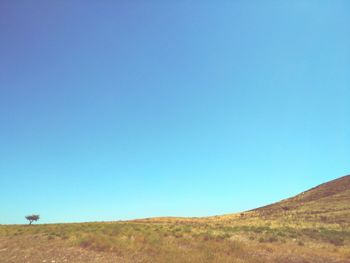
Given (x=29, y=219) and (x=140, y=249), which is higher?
(x=29, y=219)

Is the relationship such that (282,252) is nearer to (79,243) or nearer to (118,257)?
(118,257)

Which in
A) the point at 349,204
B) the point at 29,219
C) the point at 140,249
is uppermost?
the point at 29,219

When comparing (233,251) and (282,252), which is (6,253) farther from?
(282,252)

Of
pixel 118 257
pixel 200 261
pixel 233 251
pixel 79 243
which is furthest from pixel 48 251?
pixel 233 251

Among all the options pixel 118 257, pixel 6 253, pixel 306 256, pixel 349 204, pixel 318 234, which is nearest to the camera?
pixel 118 257

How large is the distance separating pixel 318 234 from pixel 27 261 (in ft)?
79.3

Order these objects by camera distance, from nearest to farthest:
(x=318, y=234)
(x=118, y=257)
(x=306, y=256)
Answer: (x=118, y=257)
(x=306, y=256)
(x=318, y=234)

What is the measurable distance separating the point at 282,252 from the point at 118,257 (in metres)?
9.60

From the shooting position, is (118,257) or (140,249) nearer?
(118,257)

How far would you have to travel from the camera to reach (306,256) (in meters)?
17.6

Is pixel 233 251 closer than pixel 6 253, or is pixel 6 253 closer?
pixel 233 251

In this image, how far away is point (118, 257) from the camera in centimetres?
1602

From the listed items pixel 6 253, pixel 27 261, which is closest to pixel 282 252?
pixel 27 261

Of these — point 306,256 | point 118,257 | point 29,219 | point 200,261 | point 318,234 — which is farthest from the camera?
point 29,219
